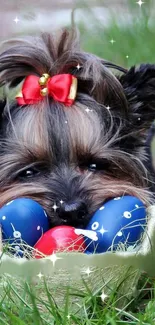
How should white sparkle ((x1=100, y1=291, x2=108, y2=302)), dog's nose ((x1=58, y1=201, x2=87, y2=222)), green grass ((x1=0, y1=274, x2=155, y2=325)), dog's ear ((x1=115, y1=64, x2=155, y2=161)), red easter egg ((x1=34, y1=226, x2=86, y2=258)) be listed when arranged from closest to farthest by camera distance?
green grass ((x1=0, y1=274, x2=155, y2=325)) < white sparkle ((x1=100, y1=291, x2=108, y2=302)) < red easter egg ((x1=34, y1=226, x2=86, y2=258)) < dog's nose ((x1=58, y1=201, x2=87, y2=222)) < dog's ear ((x1=115, y1=64, x2=155, y2=161))

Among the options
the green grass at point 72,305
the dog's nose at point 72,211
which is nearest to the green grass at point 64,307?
the green grass at point 72,305

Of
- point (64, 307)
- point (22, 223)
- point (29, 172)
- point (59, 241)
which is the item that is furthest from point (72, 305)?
point (29, 172)

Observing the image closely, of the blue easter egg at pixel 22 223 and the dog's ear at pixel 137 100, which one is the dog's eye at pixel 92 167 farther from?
the blue easter egg at pixel 22 223

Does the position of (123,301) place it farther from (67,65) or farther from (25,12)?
(25,12)

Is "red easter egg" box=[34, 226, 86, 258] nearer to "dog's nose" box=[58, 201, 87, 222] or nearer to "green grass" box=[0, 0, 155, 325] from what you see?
"dog's nose" box=[58, 201, 87, 222]

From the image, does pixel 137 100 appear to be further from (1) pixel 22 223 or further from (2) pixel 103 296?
(2) pixel 103 296

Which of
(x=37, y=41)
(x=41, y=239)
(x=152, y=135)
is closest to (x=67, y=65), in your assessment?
(x=37, y=41)

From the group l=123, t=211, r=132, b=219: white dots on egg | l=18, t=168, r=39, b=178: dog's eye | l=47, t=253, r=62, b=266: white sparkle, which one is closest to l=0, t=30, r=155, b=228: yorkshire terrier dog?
l=18, t=168, r=39, b=178: dog's eye

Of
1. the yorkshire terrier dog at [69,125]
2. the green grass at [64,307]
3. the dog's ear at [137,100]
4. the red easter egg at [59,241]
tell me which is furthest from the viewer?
the dog's ear at [137,100]
